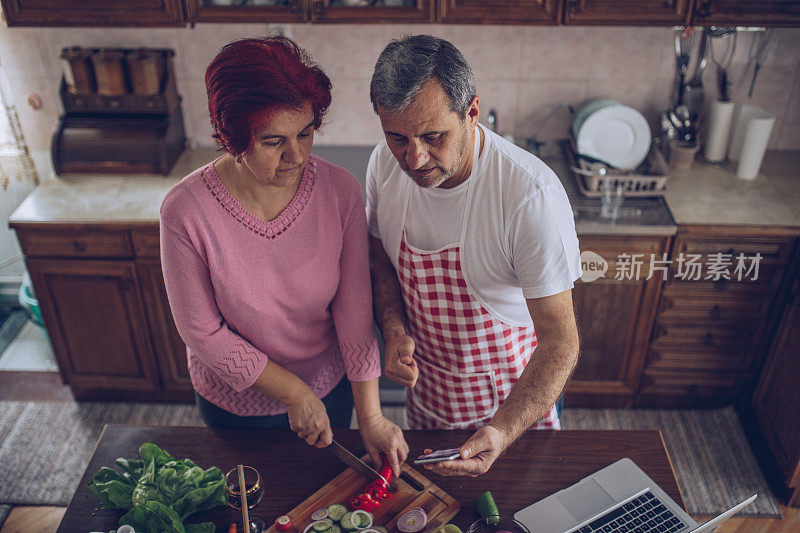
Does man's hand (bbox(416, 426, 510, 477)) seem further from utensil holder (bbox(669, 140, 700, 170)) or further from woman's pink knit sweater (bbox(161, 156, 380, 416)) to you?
utensil holder (bbox(669, 140, 700, 170))

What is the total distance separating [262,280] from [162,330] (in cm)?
137

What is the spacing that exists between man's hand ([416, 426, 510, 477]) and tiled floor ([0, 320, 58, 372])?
2335mm

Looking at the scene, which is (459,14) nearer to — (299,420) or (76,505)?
(299,420)

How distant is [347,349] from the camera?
148 centimetres

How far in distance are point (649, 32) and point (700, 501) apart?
69.2 inches

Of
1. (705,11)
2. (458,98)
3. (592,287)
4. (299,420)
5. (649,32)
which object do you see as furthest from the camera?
(649,32)

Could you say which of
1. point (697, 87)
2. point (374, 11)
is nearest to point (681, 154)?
point (697, 87)

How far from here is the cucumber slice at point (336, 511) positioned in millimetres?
1274

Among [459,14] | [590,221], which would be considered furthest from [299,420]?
[459,14]

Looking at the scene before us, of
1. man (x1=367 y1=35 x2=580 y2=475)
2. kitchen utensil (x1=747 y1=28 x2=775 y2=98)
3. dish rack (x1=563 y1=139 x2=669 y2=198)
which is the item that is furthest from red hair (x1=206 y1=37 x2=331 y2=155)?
kitchen utensil (x1=747 y1=28 x2=775 y2=98)

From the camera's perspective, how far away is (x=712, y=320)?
251 centimetres

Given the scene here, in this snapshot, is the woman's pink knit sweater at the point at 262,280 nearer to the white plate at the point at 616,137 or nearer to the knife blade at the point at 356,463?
the knife blade at the point at 356,463

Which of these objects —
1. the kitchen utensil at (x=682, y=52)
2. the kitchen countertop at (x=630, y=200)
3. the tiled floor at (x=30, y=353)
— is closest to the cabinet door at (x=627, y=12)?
the kitchen utensil at (x=682, y=52)

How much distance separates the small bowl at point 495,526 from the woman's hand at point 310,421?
1.13 feet
